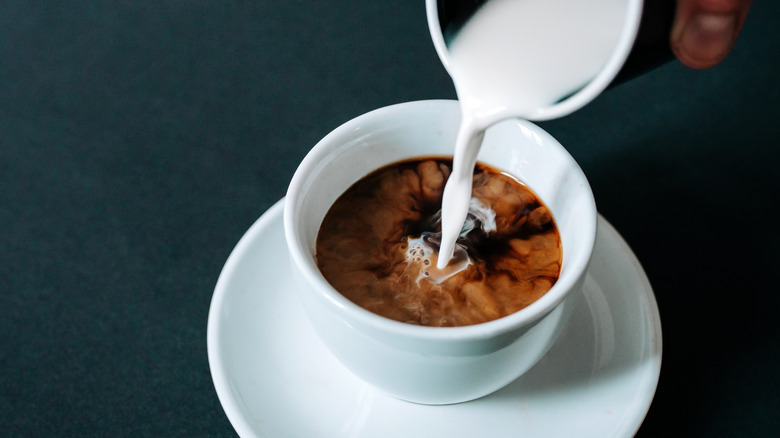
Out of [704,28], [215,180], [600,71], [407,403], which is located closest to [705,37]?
[704,28]

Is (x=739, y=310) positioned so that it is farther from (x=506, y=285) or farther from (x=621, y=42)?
(x=621, y=42)

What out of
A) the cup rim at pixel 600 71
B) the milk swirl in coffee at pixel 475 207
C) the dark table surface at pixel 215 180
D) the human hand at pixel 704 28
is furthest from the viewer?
the dark table surface at pixel 215 180

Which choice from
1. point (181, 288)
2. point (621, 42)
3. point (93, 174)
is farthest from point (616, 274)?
point (93, 174)

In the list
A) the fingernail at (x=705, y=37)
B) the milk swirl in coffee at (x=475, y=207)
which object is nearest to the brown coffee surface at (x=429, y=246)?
the milk swirl in coffee at (x=475, y=207)

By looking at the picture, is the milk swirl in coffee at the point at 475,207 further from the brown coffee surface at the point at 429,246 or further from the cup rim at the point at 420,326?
the cup rim at the point at 420,326

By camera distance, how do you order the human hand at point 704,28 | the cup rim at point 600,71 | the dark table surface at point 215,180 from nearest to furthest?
the cup rim at point 600,71
the human hand at point 704,28
the dark table surface at point 215,180

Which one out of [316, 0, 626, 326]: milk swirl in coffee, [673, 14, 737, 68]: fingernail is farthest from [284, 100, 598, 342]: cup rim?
[673, 14, 737, 68]: fingernail
